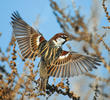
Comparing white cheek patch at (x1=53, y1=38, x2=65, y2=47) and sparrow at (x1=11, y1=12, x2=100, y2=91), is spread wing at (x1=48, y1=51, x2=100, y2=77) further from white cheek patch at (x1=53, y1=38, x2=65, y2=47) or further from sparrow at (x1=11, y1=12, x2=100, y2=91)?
white cheek patch at (x1=53, y1=38, x2=65, y2=47)

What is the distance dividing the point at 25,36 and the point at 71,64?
1231 mm

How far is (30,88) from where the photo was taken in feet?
7.28

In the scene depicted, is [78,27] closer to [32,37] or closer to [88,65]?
[88,65]

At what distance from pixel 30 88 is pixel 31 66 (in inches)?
14.9

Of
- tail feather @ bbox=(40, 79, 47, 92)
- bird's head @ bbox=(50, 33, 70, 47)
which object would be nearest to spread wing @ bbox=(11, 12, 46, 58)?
bird's head @ bbox=(50, 33, 70, 47)

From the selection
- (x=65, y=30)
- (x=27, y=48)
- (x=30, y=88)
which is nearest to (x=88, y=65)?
(x=27, y=48)

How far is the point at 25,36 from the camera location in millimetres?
4414

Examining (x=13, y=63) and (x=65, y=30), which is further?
(x=13, y=63)

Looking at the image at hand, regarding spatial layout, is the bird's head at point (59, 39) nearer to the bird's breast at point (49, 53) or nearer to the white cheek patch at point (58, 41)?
the white cheek patch at point (58, 41)

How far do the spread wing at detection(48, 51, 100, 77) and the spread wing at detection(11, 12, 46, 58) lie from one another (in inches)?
22.1

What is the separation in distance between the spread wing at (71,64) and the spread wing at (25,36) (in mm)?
562

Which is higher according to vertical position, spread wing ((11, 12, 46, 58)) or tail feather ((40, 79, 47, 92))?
spread wing ((11, 12, 46, 58))

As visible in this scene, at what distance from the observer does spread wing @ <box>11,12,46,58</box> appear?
4045 mm

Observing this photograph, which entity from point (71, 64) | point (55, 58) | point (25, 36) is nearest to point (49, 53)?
point (55, 58)
